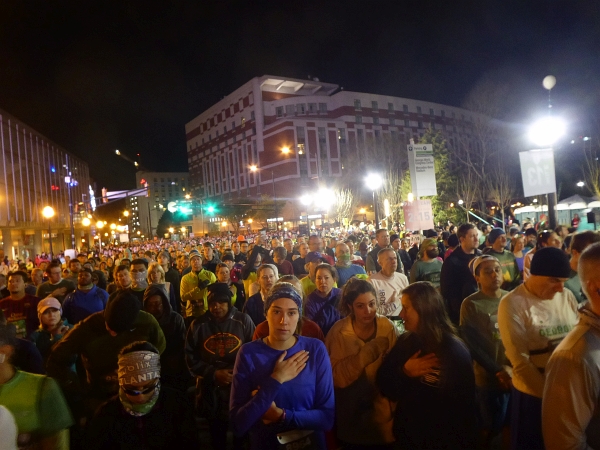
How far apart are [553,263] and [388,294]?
2.67 meters

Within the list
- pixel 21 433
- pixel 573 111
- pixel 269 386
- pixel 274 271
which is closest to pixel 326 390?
pixel 269 386

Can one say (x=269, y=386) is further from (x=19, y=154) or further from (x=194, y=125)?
(x=194, y=125)

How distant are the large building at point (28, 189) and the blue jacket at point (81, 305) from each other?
2670 cm

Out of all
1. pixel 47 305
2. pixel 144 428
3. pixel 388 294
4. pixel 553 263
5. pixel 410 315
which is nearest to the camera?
pixel 144 428

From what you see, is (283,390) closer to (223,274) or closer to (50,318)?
(50,318)

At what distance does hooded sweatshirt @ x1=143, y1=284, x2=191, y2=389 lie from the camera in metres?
4.85

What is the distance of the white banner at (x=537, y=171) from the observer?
8.51 m

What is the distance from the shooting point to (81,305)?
259 inches

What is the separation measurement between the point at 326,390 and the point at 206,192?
3455 inches

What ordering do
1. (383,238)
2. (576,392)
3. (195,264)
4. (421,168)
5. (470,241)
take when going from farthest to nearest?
(421,168)
(383,238)
(195,264)
(470,241)
(576,392)

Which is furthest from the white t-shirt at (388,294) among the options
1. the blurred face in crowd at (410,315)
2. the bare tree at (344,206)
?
the bare tree at (344,206)

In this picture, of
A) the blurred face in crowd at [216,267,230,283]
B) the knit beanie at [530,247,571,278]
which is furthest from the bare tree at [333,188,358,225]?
the knit beanie at [530,247,571,278]

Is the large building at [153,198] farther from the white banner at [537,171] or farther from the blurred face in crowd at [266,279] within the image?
the blurred face in crowd at [266,279]

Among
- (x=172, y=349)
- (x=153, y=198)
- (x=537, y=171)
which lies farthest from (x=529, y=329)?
(x=153, y=198)
